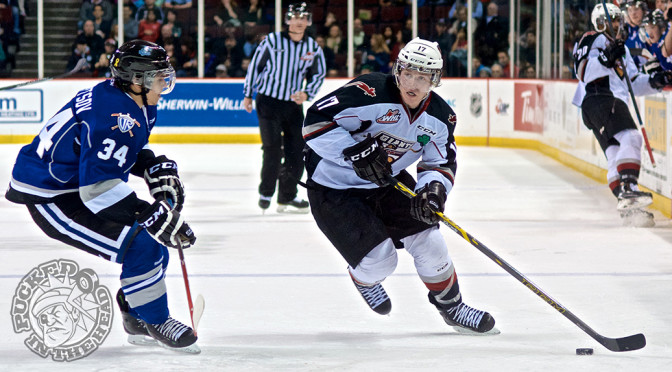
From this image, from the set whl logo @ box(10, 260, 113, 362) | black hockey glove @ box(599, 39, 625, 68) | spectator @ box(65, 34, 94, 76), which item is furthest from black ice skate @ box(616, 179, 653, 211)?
spectator @ box(65, 34, 94, 76)

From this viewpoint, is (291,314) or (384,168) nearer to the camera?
(384,168)

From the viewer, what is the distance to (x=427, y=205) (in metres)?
3.26

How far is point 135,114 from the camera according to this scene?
3.03 meters

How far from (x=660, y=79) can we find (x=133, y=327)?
3786 mm

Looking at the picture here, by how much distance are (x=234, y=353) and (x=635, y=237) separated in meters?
3.02

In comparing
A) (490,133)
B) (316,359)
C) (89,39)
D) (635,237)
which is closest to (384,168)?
(316,359)

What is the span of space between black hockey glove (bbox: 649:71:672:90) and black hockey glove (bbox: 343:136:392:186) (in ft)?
10.4

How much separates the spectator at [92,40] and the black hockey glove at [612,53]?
7.50 metres

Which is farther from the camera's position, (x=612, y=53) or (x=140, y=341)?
(x=612, y=53)

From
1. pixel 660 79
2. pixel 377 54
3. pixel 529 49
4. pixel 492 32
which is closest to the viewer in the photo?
pixel 660 79

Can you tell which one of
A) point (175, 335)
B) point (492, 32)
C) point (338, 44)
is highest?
point (492, 32)

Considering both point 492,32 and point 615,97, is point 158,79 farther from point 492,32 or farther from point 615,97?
point 492,32

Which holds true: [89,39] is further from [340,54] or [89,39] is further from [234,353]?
[234,353]

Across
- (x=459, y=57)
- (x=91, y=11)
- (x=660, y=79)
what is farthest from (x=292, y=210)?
(x=91, y=11)
